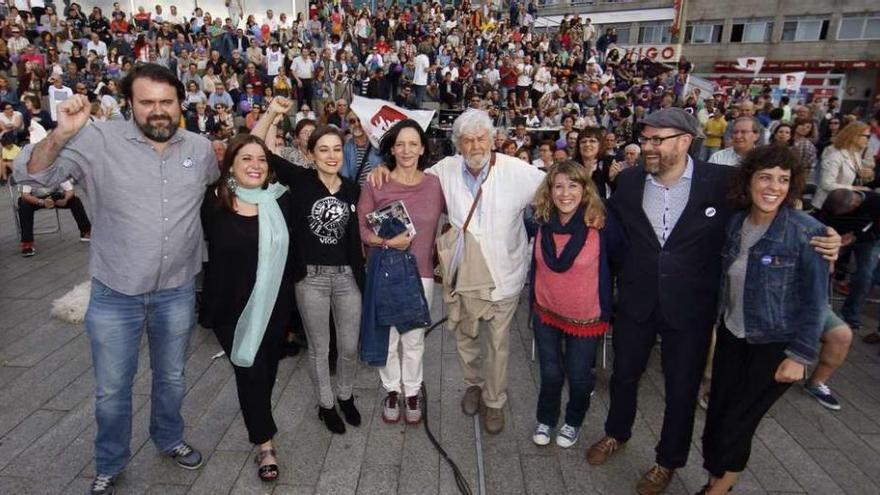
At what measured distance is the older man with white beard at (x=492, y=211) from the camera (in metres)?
3.28

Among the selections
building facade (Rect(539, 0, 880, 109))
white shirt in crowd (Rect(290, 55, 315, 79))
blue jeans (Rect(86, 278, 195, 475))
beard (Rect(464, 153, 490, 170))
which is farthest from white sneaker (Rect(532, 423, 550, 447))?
building facade (Rect(539, 0, 880, 109))

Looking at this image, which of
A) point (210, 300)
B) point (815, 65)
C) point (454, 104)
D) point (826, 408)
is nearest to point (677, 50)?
point (815, 65)

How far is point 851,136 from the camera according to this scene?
5324mm

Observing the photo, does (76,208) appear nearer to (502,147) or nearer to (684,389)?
(502,147)

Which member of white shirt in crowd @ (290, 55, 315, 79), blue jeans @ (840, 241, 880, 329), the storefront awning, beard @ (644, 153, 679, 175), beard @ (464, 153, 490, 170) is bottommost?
blue jeans @ (840, 241, 880, 329)

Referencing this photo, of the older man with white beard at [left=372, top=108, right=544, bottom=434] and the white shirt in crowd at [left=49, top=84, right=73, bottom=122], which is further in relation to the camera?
the white shirt in crowd at [left=49, top=84, right=73, bottom=122]

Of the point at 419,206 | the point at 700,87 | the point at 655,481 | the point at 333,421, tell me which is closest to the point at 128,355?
the point at 333,421

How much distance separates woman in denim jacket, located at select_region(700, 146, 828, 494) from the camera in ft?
7.62

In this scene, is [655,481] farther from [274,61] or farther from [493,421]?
[274,61]

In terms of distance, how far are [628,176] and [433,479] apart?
218 centimetres

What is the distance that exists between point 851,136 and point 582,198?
429cm

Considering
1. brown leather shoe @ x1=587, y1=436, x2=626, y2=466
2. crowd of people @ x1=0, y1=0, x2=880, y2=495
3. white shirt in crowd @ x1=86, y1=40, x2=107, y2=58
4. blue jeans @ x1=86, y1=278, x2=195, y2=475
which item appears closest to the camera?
crowd of people @ x1=0, y1=0, x2=880, y2=495

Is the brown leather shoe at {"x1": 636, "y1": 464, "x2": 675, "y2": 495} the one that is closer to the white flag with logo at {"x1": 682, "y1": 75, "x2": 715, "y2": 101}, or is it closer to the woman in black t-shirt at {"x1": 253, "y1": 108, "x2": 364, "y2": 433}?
the woman in black t-shirt at {"x1": 253, "y1": 108, "x2": 364, "y2": 433}

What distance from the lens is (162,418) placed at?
9.92ft
